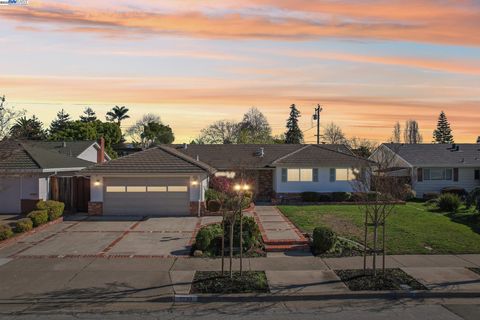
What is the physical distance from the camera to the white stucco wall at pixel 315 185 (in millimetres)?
33812

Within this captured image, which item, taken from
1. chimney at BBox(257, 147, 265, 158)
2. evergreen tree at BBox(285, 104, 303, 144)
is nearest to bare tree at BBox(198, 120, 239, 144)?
evergreen tree at BBox(285, 104, 303, 144)

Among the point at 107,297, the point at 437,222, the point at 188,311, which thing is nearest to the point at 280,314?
the point at 188,311

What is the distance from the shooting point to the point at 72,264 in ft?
47.9

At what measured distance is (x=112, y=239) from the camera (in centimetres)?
1888

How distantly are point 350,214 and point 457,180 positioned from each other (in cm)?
1699

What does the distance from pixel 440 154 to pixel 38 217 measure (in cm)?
3219

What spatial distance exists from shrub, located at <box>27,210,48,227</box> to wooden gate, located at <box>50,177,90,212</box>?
16.3 ft

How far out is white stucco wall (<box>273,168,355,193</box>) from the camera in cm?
3381

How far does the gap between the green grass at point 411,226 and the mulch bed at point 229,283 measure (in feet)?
18.7

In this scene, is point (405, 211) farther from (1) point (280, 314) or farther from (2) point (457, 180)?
(1) point (280, 314)

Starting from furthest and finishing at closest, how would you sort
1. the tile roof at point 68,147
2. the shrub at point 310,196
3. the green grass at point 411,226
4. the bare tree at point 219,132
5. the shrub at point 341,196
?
the bare tree at point 219,132
the tile roof at point 68,147
the shrub at point 310,196
the shrub at point 341,196
the green grass at point 411,226

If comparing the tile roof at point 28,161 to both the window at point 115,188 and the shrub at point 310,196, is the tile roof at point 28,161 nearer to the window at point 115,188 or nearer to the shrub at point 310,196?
the window at point 115,188

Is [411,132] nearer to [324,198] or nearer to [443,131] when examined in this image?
[443,131]

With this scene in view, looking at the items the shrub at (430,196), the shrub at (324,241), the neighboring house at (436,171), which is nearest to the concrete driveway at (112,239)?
the shrub at (324,241)
